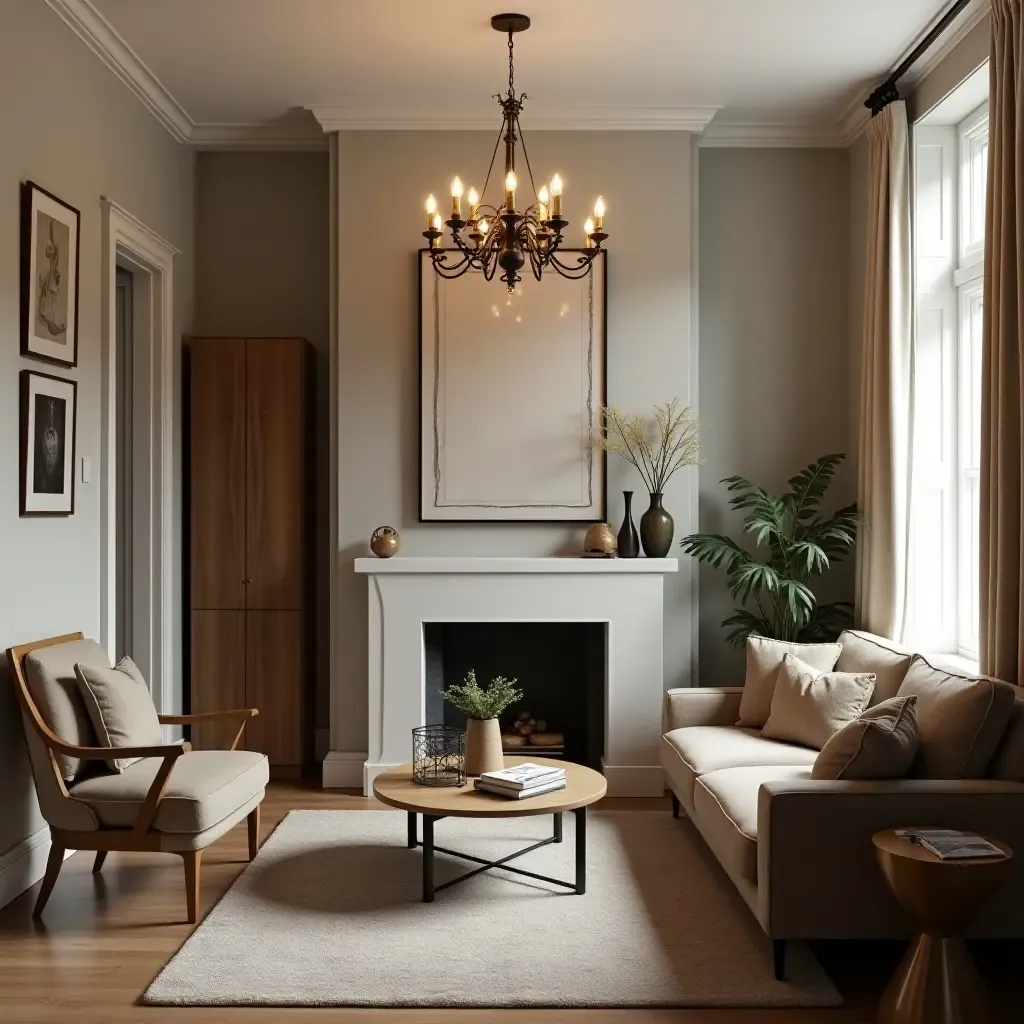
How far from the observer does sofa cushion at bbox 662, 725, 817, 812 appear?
3.93m

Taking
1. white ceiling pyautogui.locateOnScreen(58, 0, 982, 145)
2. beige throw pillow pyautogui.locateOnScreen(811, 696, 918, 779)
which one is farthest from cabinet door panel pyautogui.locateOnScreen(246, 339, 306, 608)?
beige throw pillow pyautogui.locateOnScreen(811, 696, 918, 779)

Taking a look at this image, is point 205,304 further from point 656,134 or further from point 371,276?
point 656,134

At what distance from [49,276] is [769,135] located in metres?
3.56

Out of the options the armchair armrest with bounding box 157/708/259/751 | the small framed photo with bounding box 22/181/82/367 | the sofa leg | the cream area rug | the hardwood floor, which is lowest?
the hardwood floor

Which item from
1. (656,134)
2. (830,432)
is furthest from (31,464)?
(830,432)

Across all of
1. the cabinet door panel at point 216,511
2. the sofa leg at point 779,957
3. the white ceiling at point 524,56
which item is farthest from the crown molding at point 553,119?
the sofa leg at point 779,957

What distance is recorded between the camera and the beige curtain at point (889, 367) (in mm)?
4660

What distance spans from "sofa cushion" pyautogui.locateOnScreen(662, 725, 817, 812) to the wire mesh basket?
0.87m

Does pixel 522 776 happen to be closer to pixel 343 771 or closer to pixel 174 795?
pixel 174 795

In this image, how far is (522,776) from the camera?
12.0ft

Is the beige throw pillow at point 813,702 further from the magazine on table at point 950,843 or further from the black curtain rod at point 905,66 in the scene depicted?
the black curtain rod at point 905,66

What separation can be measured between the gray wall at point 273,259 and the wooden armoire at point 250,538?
0.35 meters

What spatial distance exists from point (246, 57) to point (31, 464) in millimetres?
2079

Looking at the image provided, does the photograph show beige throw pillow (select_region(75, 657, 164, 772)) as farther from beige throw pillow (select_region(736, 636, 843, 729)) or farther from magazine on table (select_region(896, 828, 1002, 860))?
magazine on table (select_region(896, 828, 1002, 860))
